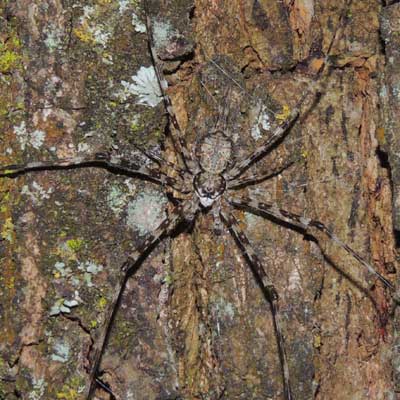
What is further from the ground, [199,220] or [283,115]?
[283,115]

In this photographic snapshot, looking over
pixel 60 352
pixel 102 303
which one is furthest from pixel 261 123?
pixel 60 352

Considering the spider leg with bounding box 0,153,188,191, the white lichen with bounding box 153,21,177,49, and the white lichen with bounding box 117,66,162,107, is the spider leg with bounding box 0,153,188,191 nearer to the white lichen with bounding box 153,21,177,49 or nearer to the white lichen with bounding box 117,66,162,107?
the white lichen with bounding box 117,66,162,107

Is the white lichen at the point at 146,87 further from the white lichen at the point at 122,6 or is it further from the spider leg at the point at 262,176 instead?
the spider leg at the point at 262,176

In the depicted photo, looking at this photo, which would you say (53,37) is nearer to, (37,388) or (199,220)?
(199,220)

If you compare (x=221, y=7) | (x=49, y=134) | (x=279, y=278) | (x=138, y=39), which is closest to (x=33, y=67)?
(x=49, y=134)

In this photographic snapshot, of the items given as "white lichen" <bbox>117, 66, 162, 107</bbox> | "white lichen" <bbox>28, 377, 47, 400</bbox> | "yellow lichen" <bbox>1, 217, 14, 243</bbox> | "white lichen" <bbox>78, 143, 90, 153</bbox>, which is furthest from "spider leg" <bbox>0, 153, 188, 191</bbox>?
"white lichen" <bbox>28, 377, 47, 400</bbox>

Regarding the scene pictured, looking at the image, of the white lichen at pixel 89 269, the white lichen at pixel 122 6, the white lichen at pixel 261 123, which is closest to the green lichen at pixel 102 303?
the white lichen at pixel 89 269
